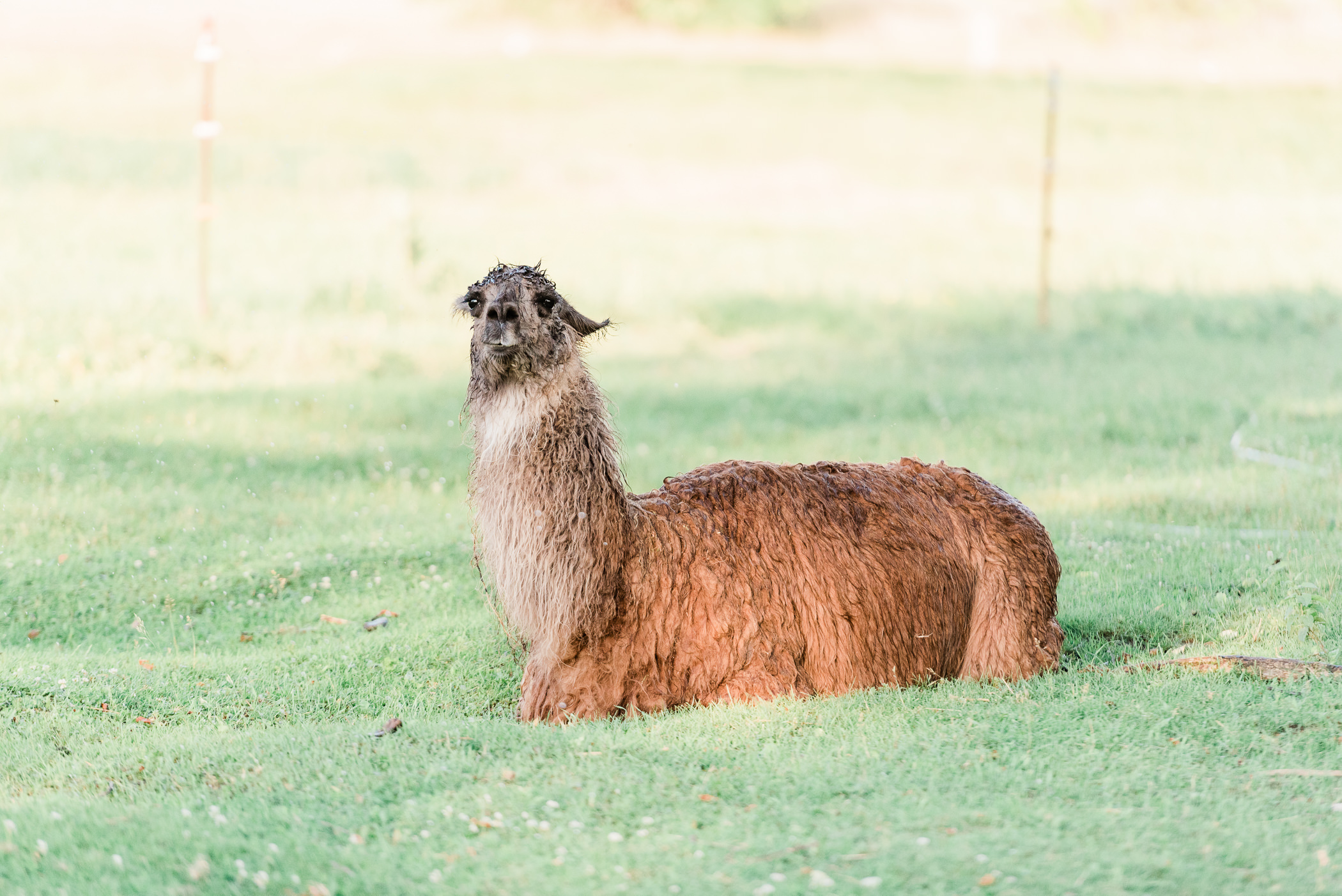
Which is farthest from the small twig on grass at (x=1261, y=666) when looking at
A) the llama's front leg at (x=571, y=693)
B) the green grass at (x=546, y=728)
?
the llama's front leg at (x=571, y=693)

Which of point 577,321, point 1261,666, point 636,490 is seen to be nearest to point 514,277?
point 577,321

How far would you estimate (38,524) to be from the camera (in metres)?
9.44

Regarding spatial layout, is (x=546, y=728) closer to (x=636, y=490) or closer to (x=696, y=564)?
(x=696, y=564)

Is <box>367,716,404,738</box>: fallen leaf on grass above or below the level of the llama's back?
below

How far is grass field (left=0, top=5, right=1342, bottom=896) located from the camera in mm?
4621

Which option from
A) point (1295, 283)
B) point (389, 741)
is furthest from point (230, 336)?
point (1295, 283)

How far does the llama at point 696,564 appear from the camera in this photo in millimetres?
5965

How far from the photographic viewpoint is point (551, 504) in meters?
5.96

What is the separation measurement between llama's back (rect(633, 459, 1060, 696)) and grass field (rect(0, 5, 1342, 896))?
29cm

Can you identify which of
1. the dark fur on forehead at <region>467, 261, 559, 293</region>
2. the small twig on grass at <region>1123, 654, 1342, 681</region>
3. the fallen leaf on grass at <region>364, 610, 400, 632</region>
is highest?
the dark fur on forehead at <region>467, 261, 559, 293</region>

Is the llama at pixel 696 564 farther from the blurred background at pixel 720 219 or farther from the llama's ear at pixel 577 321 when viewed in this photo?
the blurred background at pixel 720 219

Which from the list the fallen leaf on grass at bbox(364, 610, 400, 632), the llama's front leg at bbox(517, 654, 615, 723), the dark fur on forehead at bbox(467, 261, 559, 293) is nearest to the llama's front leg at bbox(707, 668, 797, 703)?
the llama's front leg at bbox(517, 654, 615, 723)

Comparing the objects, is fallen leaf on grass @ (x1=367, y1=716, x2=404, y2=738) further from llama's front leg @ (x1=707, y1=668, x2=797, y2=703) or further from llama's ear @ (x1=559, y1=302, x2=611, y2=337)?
llama's ear @ (x1=559, y1=302, x2=611, y2=337)

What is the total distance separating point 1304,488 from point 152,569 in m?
7.81
